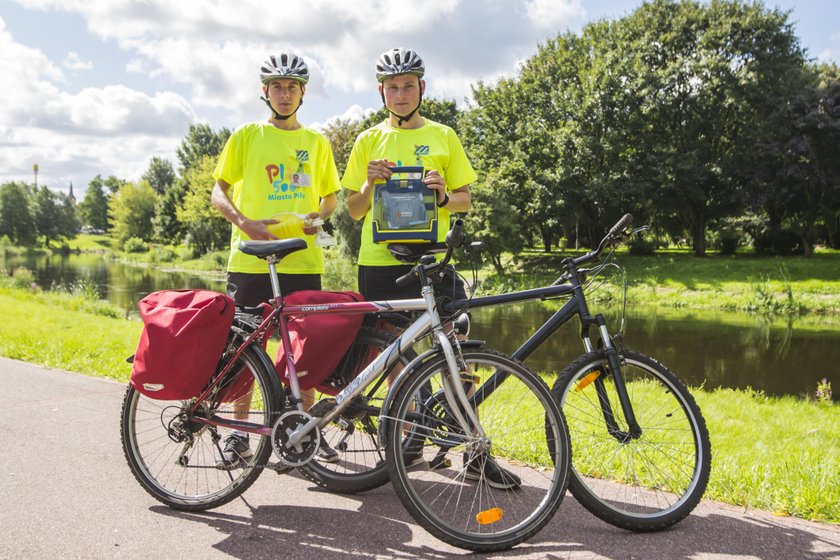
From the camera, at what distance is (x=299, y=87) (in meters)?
3.84

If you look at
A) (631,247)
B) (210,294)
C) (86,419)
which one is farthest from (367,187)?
(631,247)

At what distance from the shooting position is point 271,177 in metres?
3.80

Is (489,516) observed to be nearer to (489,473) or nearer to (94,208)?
(489,473)

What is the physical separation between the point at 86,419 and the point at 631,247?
31.8m

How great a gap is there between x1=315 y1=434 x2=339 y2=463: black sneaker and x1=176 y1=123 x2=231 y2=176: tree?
78.3 metres

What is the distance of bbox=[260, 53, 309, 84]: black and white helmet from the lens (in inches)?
146

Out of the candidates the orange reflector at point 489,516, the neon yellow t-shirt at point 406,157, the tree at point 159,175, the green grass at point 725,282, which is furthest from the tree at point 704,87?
the tree at point 159,175

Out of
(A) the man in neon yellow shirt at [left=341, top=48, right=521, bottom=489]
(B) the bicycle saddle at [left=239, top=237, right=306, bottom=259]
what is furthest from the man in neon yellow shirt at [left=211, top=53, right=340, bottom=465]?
(B) the bicycle saddle at [left=239, top=237, right=306, bottom=259]

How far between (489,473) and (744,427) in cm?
441

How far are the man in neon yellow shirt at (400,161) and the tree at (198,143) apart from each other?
77.7 meters

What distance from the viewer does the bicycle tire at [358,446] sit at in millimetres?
3316

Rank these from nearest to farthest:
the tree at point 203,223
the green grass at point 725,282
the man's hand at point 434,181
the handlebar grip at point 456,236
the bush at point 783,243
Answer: the handlebar grip at point 456,236 < the man's hand at point 434,181 < the green grass at point 725,282 < the bush at point 783,243 < the tree at point 203,223

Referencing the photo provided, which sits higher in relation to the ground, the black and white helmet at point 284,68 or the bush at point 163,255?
the black and white helmet at point 284,68

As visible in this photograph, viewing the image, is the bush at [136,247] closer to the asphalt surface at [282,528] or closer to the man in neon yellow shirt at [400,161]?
the asphalt surface at [282,528]
